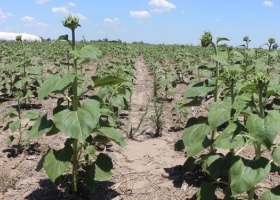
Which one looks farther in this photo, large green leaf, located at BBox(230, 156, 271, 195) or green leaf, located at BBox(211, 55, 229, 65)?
green leaf, located at BBox(211, 55, 229, 65)

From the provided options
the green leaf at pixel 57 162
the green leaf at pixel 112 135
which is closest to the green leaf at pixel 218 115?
the green leaf at pixel 112 135

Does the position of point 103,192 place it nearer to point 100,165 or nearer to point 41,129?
point 100,165

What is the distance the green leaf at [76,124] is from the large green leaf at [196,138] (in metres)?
0.92

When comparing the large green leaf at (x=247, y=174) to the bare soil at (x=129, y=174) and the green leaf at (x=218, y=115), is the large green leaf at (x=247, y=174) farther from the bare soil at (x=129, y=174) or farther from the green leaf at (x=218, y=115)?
the bare soil at (x=129, y=174)

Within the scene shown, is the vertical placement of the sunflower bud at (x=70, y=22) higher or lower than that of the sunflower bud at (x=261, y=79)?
higher

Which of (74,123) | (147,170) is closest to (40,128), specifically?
(74,123)

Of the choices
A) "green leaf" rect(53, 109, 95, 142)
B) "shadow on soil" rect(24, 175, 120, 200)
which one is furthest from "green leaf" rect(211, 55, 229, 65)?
"shadow on soil" rect(24, 175, 120, 200)

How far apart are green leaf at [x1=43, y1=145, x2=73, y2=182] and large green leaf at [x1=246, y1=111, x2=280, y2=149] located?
4.78 feet

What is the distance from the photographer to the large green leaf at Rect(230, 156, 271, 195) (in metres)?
2.28

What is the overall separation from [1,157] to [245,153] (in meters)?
3.13

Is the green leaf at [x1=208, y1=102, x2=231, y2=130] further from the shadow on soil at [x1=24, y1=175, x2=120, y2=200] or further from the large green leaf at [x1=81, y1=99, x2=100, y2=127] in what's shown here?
the shadow on soil at [x1=24, y1=175, x2=120, y2=200]

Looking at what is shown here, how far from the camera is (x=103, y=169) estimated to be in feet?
10.2

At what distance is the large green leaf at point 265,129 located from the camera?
2.16 m

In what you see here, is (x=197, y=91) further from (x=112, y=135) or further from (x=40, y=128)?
(x=40, y=128)
